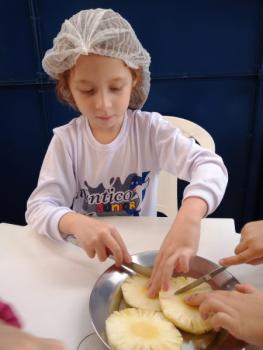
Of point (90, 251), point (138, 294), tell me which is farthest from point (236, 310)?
point (90, 251)

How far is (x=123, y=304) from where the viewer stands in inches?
21.2

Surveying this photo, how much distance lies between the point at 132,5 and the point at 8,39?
1.55 ft

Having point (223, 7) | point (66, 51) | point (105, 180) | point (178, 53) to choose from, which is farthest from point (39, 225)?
point (223, 7)

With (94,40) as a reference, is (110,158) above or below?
below

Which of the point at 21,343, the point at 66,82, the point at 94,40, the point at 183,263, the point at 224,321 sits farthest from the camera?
the point at 66,82

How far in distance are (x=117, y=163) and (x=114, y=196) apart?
0.27ft

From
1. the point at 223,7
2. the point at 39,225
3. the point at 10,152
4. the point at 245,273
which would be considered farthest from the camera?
the point at 10,152

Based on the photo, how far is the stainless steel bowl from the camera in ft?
1.52

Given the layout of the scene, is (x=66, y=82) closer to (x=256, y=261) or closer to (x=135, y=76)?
(x=135, y=76)

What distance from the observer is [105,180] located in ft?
3.00

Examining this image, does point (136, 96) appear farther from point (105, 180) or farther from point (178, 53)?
point (178, 53)

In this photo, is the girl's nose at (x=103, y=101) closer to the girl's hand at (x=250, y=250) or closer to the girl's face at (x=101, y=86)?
the girl's face at (x=101, y=86)

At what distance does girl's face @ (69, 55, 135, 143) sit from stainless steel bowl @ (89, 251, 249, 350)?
311 millimetres

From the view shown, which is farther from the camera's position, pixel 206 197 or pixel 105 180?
pixel 105 180
